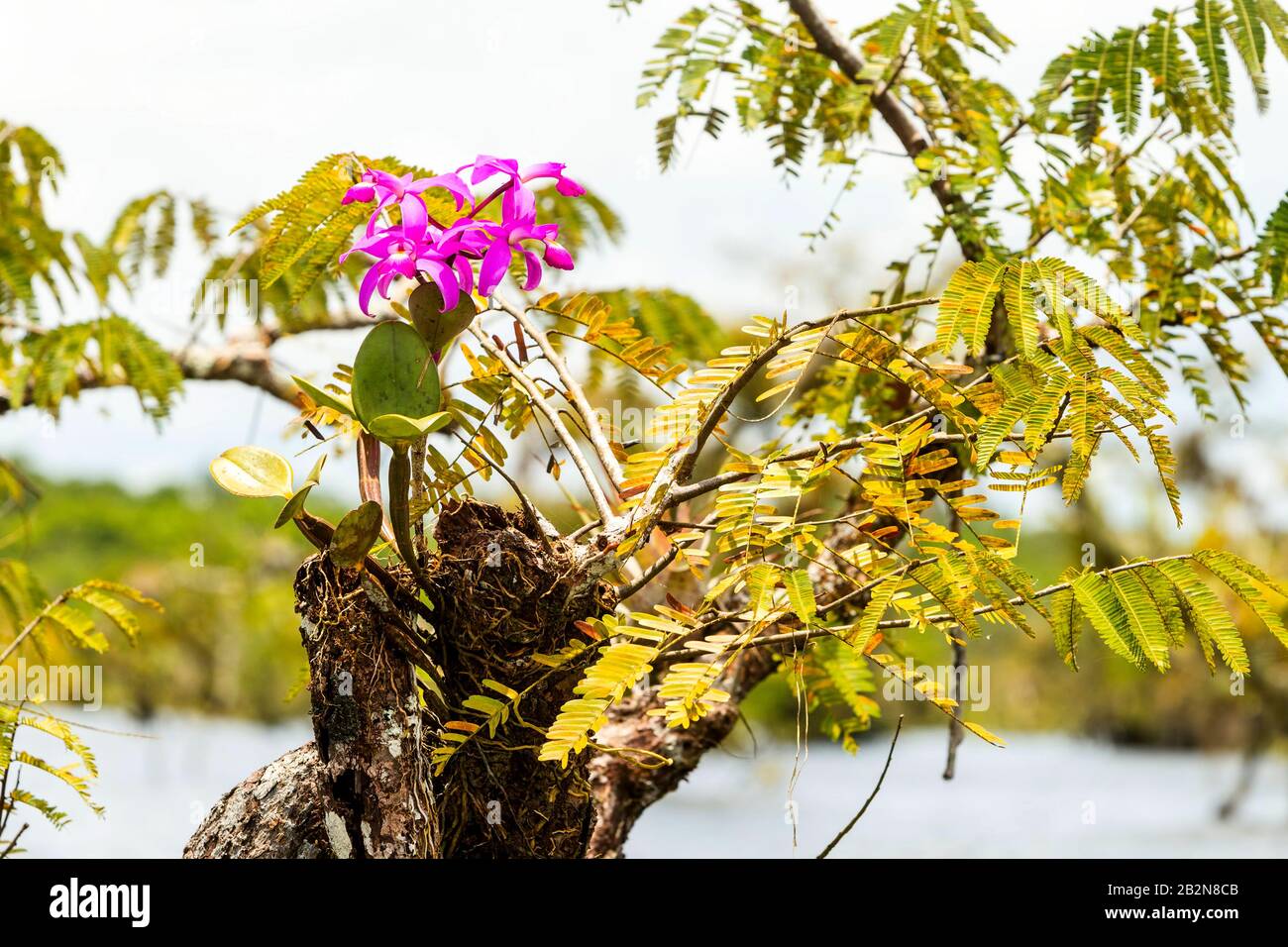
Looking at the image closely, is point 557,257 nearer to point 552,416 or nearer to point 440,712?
point 552,416

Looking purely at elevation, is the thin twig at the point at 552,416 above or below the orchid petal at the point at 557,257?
below

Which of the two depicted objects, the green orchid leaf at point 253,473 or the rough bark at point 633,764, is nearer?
the green orchid leaf at point 253,473

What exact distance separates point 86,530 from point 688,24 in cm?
1731

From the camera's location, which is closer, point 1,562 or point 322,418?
point 322,418

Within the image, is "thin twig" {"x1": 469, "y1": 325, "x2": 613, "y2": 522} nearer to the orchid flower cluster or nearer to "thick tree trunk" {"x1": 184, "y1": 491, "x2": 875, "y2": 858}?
"thick tree trunk" {"x1": 184, "y1": 491, "x2": 875, "y2": 858}

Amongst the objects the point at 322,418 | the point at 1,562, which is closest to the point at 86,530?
the point at 1,562

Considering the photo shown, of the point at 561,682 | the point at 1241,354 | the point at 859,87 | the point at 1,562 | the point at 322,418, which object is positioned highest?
the point at 859,87

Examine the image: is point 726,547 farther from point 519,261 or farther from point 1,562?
point 1,562

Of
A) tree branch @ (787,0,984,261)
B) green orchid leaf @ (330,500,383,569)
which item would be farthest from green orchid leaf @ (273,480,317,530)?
tree branch @ (787,0,984,261)

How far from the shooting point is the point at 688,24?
1.92 metres

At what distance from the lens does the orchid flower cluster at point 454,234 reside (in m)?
1.04

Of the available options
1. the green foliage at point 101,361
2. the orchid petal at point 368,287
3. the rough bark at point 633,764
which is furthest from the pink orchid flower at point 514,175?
the green foliage at point 101,361

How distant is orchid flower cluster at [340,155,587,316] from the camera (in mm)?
1041
